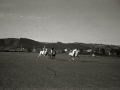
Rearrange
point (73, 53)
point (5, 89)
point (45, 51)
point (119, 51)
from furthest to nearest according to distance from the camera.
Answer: point (119, 51), point (45, 51), point (73, 53), point (5, 89)

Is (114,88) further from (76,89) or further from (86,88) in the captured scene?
(76,89)

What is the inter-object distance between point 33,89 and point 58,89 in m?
1.04

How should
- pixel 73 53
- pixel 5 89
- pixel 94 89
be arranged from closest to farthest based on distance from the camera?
1. pixel 5 89
2. pixel 94 89
3. pixel 73 53

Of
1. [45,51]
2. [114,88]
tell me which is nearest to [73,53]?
[45,51]

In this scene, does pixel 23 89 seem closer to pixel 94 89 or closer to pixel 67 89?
pixel 67 89

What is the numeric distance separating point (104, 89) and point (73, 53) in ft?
69.3

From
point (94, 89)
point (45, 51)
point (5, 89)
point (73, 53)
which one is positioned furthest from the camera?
point (45, 51)

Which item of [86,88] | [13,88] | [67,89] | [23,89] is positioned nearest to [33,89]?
[23,89]

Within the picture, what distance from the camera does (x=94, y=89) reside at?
22.5 ft

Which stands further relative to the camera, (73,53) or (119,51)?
(119,51)

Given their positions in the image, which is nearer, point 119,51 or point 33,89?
point 33,89

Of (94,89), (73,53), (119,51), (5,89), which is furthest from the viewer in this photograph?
(119,51)

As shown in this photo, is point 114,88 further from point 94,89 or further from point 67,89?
point 67,89

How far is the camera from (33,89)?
21.5 feet
